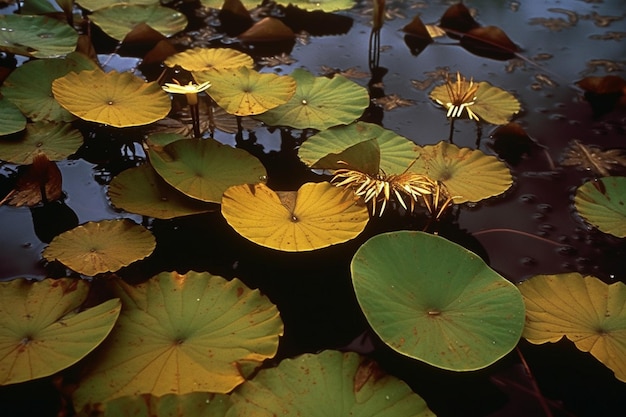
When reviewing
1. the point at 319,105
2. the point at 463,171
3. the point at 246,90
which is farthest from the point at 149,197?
the point at 463,171

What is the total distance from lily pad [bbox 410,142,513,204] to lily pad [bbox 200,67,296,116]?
459mm

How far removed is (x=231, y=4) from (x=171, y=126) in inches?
33.1

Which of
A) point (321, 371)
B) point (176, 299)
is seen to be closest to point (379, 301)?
point (321, 371)

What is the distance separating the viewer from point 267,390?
116 cm

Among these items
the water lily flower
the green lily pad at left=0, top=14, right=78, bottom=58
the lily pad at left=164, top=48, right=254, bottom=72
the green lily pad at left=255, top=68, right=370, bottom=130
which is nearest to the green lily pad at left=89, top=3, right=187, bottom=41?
the green lily pad at left=0, top=14, right=78, bottom=58

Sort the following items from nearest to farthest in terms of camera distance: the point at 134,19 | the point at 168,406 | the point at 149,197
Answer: the point at 168,406 → the point at 149,197 → the point at 134,19

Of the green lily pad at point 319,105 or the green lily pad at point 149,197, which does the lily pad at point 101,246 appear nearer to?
the green lily pad at point 149,197

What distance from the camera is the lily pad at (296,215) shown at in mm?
1400

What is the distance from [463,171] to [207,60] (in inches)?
38.7

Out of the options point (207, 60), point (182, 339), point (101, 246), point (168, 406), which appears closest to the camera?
point (168, 406)

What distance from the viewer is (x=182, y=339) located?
1220mm

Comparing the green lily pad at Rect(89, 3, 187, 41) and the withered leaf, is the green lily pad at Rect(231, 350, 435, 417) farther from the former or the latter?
the green lily pad at Rect(89, 3, 187, 41)

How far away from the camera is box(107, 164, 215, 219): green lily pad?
152 cm

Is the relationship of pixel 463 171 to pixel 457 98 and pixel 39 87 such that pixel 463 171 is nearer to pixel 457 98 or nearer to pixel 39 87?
pixel 457 98
